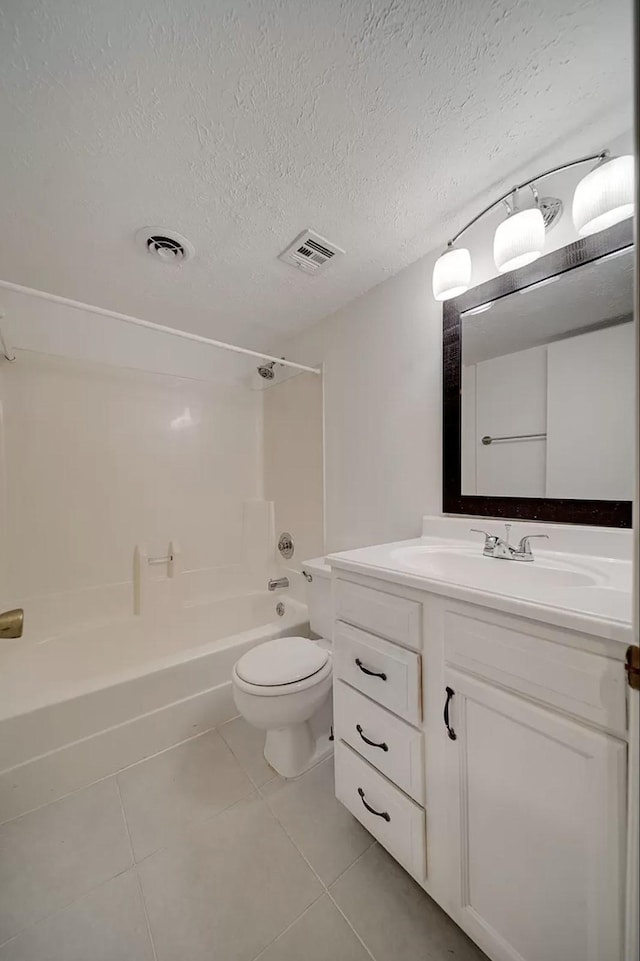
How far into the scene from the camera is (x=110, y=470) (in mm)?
2051

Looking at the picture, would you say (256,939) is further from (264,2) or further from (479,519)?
(264,2)

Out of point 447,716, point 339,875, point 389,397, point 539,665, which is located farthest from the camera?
point 389,397

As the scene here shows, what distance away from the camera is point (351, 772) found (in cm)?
103

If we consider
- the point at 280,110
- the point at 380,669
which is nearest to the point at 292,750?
the point at 380,669

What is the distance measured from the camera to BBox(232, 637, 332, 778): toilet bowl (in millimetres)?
1225

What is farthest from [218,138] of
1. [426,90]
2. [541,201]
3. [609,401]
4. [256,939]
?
[256,939]

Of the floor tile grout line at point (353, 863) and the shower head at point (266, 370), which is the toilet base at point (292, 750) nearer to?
the floor tile grout line at point (353, 863)

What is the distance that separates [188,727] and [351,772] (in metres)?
0.86

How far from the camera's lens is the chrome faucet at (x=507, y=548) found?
3.37ft

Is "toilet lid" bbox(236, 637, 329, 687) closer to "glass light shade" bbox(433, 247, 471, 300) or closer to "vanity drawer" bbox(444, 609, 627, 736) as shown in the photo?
"vanity drawer" bbox(444, 609, 627, 736)

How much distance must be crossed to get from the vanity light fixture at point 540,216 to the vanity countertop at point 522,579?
87 centimetres

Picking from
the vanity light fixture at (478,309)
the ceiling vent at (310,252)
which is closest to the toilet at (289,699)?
the vanity light fixture at (478,309)

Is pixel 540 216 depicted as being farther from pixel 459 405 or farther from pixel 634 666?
pixel 634 666

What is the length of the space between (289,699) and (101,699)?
763mm
